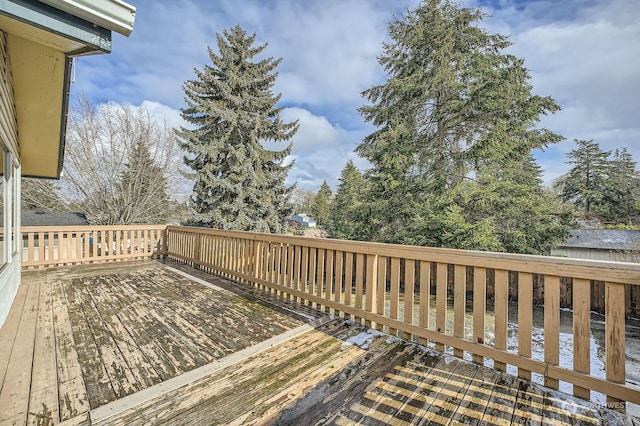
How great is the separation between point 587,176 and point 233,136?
25927 millimetres

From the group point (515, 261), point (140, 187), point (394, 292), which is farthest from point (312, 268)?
point (140, 187)

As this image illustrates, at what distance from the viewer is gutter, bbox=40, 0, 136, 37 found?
144 centimetres

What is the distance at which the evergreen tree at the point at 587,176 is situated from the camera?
70.6 feet

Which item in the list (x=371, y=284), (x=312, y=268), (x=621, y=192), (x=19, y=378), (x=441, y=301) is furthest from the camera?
(x=621, y=192)

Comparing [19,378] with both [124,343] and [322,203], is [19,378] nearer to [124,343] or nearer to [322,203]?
[124,343]

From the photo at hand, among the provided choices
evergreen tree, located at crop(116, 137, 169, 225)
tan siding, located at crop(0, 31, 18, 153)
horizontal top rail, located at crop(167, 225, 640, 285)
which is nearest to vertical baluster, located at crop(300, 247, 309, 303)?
horizontal top rail, located at crop(167, 225, 640, 285)

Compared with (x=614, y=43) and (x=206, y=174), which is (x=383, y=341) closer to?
(x=614, y=43)

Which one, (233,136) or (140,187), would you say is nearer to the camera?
(140,187)

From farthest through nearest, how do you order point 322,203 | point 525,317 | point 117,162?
point 322,203
point 117,162
point 525,317

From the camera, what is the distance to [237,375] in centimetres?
201

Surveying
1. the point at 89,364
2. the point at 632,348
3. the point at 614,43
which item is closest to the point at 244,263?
the point at 89,364

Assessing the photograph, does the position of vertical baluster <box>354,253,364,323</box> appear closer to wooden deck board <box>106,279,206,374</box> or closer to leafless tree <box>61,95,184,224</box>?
wooden deck board <box>106,279,206,374</box>

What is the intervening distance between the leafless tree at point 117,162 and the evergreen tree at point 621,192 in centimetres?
2830

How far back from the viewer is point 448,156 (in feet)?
32.6
